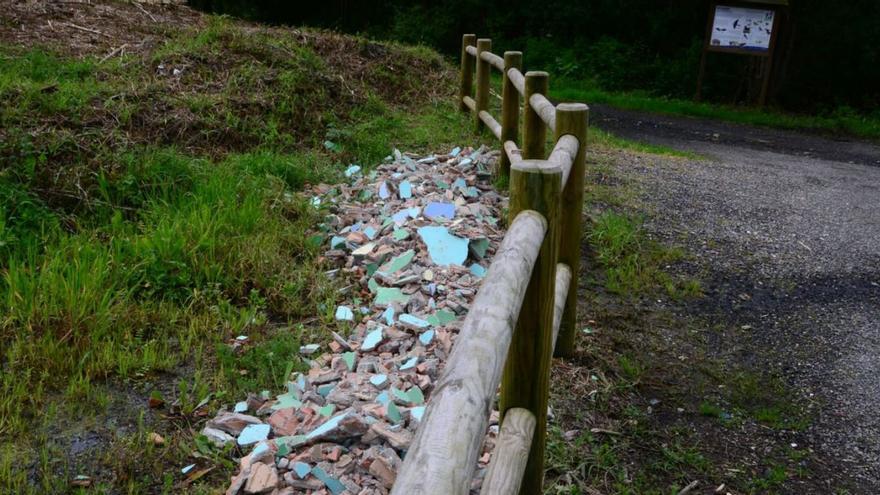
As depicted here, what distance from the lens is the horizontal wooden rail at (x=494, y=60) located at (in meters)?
6.71

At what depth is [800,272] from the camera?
5.07 meters

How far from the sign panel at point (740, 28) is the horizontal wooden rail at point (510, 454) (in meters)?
12.7

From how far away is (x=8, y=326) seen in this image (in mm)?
3725

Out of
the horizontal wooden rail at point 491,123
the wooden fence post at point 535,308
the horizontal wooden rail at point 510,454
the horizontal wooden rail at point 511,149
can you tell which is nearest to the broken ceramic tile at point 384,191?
the horizontal wooden rail at point 511,149

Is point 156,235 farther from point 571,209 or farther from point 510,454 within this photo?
point 510,454

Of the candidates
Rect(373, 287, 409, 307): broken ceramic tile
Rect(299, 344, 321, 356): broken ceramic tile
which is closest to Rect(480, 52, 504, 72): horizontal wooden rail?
Rect(373, 287, 409, 307): broken ceramic tile

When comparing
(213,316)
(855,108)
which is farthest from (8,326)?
(855,108)

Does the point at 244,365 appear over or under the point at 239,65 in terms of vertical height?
under

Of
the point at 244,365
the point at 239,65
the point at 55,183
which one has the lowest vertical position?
the point at 244,365

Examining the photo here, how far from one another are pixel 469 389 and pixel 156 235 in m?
3.45

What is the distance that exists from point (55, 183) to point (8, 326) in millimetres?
1599

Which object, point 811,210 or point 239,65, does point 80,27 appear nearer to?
point 239,65

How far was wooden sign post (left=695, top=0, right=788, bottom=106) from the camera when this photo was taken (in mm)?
13344

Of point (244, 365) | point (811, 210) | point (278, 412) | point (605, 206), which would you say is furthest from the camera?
point (811, 210)
